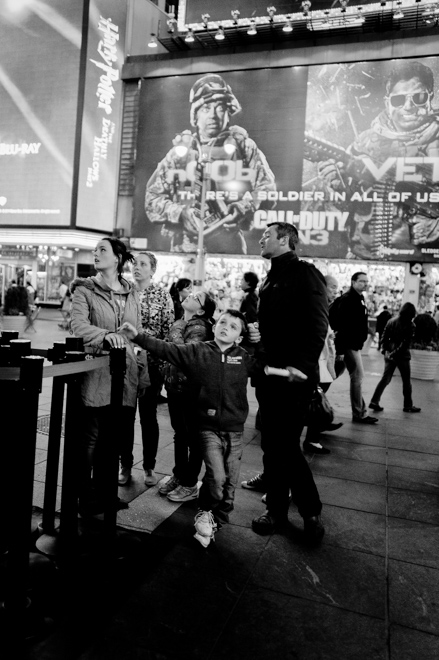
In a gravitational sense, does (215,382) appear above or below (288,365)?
below

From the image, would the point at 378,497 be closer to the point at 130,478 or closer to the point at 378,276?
the point at 130,478

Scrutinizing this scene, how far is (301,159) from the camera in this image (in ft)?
79.9

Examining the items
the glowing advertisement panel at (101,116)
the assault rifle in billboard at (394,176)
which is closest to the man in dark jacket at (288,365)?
the assault rifle in billboard at (394,176)

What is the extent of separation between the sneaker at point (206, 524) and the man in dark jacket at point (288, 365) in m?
0.41

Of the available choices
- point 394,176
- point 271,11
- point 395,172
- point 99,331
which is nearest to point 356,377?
point 99,331

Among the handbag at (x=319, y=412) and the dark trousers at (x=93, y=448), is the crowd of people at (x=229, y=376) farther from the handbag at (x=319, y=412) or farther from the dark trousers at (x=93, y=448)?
the handbag at (x=319, y=412)

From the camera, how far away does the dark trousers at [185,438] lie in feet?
13.9

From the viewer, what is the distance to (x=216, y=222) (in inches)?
997

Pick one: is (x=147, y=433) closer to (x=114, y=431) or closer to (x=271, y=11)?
(x=114, y=431)

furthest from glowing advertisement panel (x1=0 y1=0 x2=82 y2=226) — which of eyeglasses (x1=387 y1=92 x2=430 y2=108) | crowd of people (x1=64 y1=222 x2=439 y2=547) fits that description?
crowd of people (x1=64 y1=222 x2=439 y2=547)

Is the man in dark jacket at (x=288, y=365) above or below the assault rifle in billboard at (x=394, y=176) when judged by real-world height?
below

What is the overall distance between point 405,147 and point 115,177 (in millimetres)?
15934

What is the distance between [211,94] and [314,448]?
24.1 m

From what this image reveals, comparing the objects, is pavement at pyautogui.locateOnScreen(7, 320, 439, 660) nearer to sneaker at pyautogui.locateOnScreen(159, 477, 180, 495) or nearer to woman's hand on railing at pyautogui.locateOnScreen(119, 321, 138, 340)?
sneaker at pyautogui.locateOnScreen(159, 477, 180, 495)
